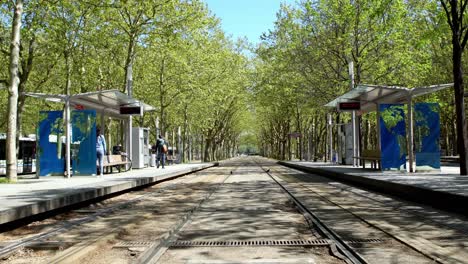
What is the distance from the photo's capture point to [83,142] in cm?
1973

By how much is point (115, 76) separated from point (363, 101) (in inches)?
865

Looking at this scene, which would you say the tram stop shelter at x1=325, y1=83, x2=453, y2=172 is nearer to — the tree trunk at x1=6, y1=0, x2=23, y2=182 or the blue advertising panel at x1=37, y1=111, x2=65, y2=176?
the blue advertising panel at x1=37, y1=111, x2=65, y2=176

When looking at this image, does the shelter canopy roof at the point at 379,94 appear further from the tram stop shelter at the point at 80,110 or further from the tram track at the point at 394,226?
the tram stop shelter at the point at 80,110

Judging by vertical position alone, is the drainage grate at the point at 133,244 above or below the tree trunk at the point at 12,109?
below

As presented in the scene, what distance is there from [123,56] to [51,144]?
1910cm

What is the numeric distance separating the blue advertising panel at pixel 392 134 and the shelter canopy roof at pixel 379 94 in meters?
0.64

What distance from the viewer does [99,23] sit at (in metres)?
30.1

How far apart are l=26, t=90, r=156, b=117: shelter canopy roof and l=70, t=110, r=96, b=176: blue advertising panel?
68 cm

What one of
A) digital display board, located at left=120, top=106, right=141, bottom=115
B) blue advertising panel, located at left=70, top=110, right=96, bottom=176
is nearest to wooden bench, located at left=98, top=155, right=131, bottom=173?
blue advertising panel, located at left=70, top=110, right=96, bottom=176

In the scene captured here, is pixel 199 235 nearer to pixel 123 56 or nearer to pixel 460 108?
pixel 460 108

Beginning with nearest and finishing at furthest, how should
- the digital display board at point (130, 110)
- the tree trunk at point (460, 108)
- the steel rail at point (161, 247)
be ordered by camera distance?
the steel rail at point (161, 247) < the tree trunk at point (460, 108) < the digital display board at point (130, 110)

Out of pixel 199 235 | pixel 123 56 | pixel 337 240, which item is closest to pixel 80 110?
pixel 199 235

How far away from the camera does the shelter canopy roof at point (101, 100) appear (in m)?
17.9

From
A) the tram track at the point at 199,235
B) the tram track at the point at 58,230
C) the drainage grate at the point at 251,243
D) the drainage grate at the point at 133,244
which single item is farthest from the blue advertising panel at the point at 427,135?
the drainage grate at the point at 133,244
